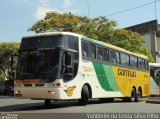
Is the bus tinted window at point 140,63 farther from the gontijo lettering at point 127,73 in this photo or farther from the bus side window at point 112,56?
the bus side window at point 112,56

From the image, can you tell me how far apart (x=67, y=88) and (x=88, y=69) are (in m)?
2.44

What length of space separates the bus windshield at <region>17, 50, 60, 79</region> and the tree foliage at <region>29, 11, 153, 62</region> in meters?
24.4

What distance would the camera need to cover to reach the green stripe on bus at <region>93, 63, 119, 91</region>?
69.7ft

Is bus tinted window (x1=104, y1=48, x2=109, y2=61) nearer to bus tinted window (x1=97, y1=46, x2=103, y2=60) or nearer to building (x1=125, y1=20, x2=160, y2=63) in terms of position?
bus tinted window (x1=97, y1=46, x2=103, y2=60)

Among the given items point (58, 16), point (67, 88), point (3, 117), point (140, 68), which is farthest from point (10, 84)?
point (3, 117)

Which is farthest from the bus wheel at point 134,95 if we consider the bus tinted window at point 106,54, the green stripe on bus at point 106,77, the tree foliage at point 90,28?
the tree foliage at point 90,28

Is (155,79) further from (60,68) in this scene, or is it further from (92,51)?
(60,68)

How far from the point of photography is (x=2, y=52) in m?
71.1

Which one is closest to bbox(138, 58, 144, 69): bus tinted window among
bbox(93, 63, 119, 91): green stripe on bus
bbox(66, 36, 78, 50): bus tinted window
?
bbox(93, 63, 119, 91): green stripe on bus

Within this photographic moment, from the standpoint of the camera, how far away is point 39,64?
57.7 feet

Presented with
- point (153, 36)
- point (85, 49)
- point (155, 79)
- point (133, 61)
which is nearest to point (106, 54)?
point (85, 49)

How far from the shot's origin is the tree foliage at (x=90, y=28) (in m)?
42.7

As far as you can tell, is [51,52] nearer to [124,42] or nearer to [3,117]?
[3,117]

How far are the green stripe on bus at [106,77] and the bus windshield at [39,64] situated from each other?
377 cm
